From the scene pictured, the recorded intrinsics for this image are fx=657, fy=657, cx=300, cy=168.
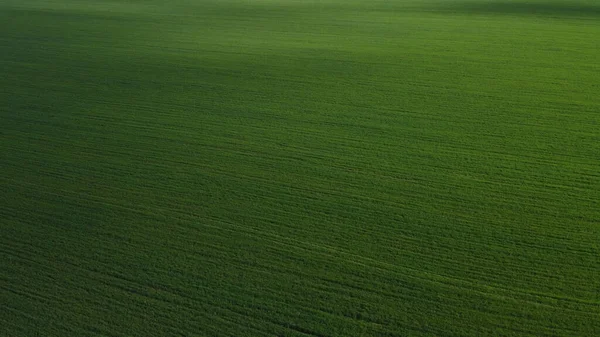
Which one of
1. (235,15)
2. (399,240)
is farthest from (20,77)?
(399,240)

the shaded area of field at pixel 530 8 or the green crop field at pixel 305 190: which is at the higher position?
the green crop field at pixel 305 190

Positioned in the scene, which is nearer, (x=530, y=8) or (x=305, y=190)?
(x=305, y=190)

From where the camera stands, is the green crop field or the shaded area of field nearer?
the green crop field

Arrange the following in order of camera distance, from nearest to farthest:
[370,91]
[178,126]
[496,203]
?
[496,203] → [178,126] → [370,91]

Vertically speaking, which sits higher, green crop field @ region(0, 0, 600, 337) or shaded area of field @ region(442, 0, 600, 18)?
green crop field @ region(0, 0, 600, 337)

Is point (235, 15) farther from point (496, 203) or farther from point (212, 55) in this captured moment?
point (496, 203)

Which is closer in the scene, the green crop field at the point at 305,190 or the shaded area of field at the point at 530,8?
the green crop field at the point at 305,190

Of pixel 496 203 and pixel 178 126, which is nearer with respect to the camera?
pixel 496 203

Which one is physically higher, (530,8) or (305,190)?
(305,190)
